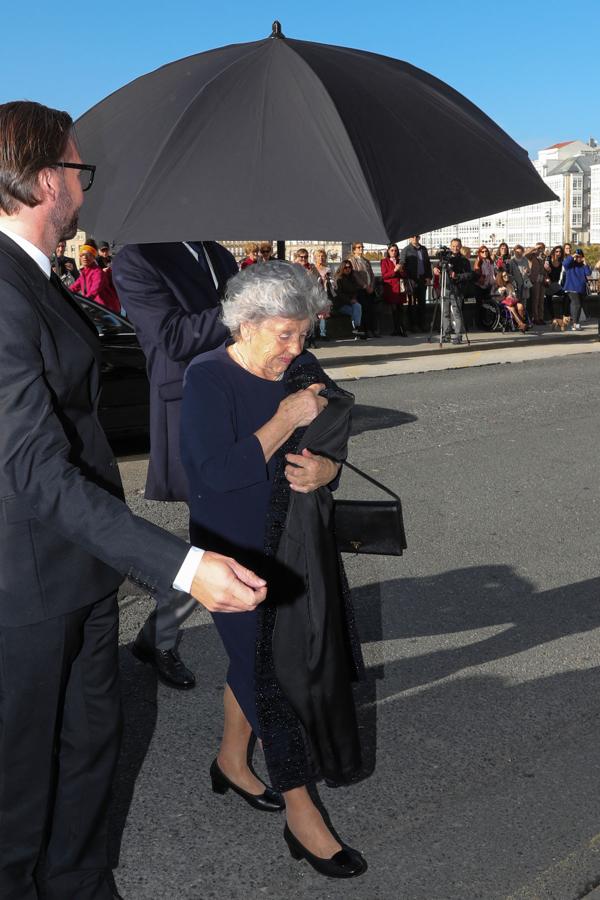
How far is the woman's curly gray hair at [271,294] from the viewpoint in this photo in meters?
2.87

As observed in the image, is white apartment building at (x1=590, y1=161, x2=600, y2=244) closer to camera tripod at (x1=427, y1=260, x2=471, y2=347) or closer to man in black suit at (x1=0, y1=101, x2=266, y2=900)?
camera tripod at (x1=427, y1=260, x2=471, y2=347)

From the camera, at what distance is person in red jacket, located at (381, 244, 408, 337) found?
19.9 metres

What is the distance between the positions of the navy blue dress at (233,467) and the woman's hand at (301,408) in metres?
0.11

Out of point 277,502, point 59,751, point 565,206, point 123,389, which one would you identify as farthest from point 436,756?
point 565,206

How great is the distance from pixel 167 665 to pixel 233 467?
58.5 inches

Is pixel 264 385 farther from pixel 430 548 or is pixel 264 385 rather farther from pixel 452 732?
pixel 430 548

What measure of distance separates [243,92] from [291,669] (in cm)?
170

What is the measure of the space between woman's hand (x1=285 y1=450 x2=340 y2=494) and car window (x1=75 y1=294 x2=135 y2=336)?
6206 millimetres

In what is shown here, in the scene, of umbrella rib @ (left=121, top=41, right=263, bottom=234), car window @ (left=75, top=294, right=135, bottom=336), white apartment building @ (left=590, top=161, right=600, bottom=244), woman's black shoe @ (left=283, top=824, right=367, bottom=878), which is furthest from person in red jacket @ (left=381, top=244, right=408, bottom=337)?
white apartment building @ (left=590, top=161, right=600, bottom=244)

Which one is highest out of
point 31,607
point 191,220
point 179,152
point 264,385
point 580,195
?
point 580,195

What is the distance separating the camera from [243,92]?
3.21 metres

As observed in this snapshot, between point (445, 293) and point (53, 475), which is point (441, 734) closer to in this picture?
point (53, 475)

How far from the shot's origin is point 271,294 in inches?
113

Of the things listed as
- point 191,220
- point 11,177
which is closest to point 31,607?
point 11,177
